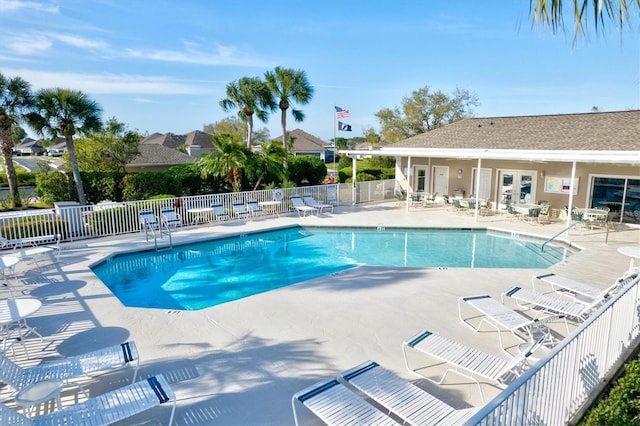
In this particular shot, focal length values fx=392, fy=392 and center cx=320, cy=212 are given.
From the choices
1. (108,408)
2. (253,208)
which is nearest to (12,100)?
(253,208)

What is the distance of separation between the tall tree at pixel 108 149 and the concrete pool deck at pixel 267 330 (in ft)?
41.8

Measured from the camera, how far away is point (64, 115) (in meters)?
15.4

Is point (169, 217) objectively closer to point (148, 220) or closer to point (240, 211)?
point (148, 220)

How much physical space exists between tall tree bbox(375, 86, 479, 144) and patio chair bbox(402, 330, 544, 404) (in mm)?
38052

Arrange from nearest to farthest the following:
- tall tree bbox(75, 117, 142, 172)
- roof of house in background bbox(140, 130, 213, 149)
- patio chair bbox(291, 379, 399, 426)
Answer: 1. patio chair bbox(291, 379, 399, 426)
2. tall tree bbox(75, 117, 142, 172)
3. roof of house in background bbox(140, 130, 213, 149)

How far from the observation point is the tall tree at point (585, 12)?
2844mm

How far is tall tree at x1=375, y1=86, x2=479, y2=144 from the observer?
4069cm

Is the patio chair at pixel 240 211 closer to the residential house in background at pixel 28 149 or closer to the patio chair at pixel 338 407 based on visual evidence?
the patio chair at pixel 338 407

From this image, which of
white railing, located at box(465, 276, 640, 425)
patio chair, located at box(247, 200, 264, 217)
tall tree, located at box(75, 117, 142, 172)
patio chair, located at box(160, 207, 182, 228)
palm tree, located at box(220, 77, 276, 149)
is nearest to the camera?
white railing, located at box(465, 276, 640, 425)

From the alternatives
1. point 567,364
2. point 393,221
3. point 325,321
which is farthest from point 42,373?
point 393,221

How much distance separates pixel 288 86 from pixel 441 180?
972 centimetres

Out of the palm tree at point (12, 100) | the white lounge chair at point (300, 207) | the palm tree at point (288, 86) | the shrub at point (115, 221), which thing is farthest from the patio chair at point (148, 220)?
the palm tree at point (288, 86)

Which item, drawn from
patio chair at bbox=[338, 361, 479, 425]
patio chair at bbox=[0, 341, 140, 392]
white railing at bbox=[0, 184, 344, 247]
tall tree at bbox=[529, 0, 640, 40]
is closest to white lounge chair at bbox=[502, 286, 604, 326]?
patio chair at bbox=[338, 361, 479, 425]

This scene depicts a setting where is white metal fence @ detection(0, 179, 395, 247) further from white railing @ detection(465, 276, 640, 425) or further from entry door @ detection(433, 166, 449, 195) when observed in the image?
white railing @ detection(465, 276, 640, 425)
